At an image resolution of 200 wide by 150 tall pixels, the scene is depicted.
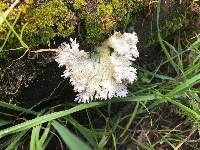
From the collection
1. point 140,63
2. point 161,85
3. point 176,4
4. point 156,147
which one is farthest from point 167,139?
point 176,4

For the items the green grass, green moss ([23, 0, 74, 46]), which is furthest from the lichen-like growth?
the green grass

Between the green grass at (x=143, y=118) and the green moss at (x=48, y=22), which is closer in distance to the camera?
the green moss at (x=48, y=22)

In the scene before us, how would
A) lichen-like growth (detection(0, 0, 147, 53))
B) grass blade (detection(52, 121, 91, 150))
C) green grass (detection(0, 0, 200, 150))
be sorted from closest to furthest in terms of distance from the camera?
grass blade (detection(52, 121, 91, 150)) < lichen-like growth (detection(0, 0, 147, 53)) < green grass (detection(0, 0, 200, 150))

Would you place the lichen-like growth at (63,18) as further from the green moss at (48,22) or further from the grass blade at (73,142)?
the grass blade at (73,142)

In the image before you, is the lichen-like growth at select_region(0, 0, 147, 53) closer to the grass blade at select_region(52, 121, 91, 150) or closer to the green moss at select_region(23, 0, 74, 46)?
the green moss at select_region(23, 0, 74, 46)

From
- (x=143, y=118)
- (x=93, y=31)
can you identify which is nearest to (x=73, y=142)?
(x=93, y=31)

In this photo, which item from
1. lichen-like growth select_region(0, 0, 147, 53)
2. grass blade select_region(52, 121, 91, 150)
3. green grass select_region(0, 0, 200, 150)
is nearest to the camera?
grass blade select_region(52, 121, 91, 150)

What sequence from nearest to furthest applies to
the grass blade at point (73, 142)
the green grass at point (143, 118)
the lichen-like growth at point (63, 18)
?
the grass blade at point (73, 142) → the lichen-like growth at point (63, 18) → the green grass at point (143, 118)

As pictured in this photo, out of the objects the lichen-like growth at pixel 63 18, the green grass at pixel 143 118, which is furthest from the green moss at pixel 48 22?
the green grass at pixel 143 118

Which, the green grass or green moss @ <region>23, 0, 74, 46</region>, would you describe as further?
the green grass
